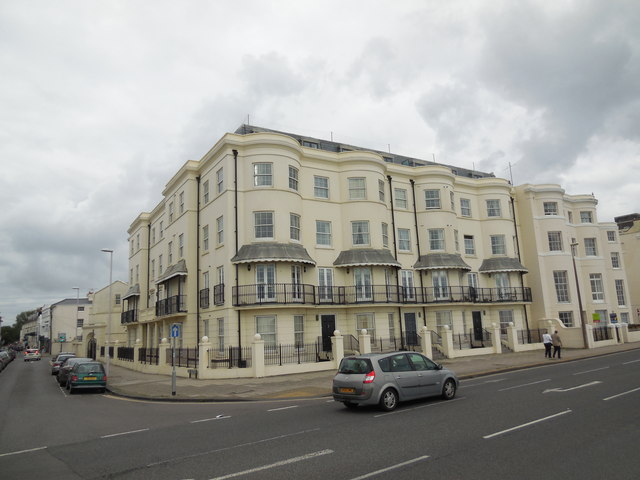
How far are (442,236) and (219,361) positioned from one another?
1784 centimetres

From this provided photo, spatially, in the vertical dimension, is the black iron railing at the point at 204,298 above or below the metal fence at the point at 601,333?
above

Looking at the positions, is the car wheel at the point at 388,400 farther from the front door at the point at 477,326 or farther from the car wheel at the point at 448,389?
the front door at the point at 477,326

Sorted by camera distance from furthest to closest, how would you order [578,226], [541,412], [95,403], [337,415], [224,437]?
[578,226] < [95,403] < [337,415] < [541,412] < [224,437]

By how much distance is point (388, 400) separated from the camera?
11430mm

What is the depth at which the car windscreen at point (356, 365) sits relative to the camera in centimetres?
1170

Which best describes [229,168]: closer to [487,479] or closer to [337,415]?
[337,415]

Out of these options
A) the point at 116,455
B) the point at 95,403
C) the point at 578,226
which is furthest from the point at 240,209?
the point at 578,226

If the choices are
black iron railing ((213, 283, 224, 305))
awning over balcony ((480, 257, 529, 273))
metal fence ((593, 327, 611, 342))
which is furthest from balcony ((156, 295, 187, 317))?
metal fence ((593, 327, 611, 342))

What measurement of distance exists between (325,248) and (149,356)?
13868 millimetres

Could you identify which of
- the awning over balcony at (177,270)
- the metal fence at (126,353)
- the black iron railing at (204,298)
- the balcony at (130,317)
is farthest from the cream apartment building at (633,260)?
the balcony at (130,317)

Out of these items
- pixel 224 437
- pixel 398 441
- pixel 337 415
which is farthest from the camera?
pixel 337 415

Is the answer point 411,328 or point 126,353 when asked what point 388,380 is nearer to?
point 411,328

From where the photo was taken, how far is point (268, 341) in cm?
2430

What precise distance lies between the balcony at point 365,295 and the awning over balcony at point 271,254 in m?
1.36
